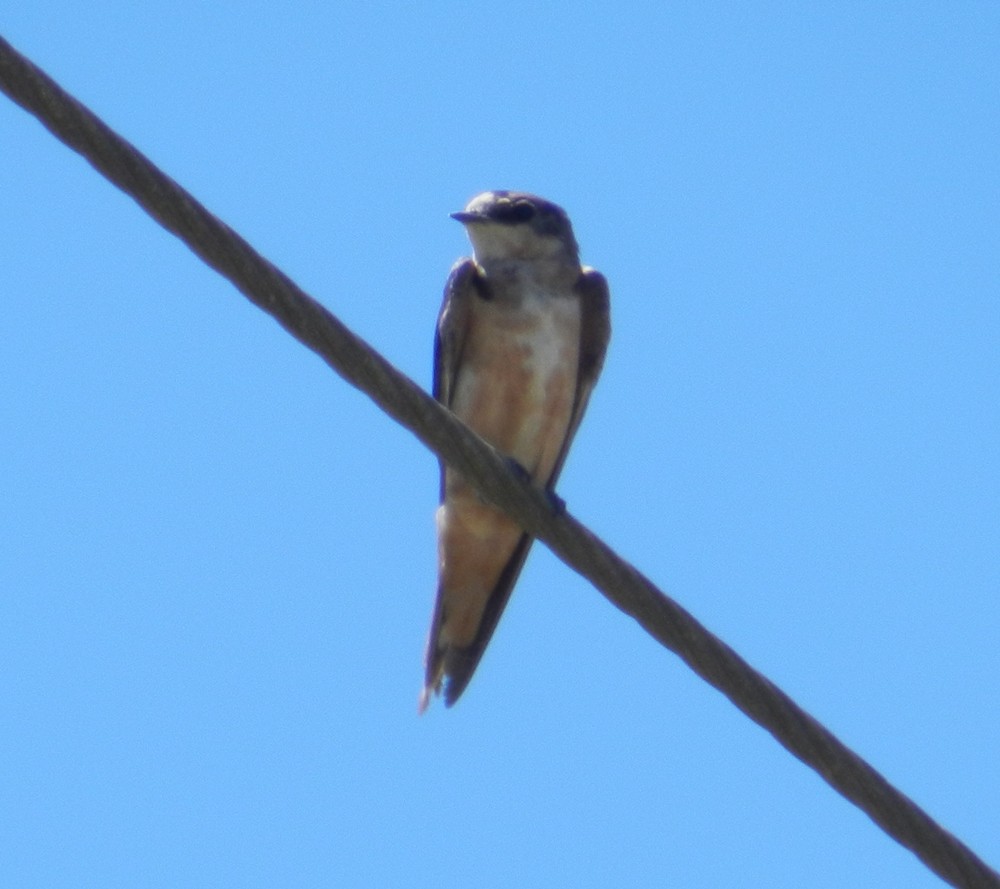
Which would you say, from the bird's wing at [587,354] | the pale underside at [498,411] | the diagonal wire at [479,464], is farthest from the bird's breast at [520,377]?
the diagonal wire at [479,464]

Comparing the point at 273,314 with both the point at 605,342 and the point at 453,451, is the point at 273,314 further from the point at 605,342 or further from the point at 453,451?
the point at 605,342

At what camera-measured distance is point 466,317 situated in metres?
8.30

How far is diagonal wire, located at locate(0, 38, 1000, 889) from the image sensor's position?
13.5 ft

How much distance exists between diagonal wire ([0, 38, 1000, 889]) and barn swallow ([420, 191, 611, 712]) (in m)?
2.97

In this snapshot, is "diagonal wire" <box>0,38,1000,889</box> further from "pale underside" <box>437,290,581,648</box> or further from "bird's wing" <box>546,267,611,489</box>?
"bird's wing" <box>546,267,611,489</box>

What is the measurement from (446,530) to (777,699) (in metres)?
3.79

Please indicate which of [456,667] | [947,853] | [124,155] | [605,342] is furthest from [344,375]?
[605,342]

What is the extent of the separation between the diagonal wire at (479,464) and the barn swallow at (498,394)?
9.75 feet

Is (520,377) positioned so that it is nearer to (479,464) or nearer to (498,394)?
(498,394)

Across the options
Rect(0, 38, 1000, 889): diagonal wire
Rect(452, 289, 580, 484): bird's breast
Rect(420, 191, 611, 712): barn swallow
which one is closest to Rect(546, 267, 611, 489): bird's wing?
Rect(420, 191, 611, 712): barn swallow

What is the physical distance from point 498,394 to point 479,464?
317 cm

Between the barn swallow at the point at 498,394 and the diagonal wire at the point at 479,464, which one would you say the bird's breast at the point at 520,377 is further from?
the diagonal wire at the point at 479,464

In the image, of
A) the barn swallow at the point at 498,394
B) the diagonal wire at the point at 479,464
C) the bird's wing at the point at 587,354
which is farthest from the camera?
the bird's wing at the point at 587,354

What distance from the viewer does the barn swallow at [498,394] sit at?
8.16 meters
